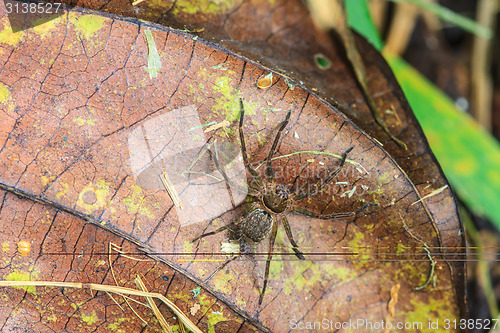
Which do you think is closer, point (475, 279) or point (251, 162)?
point (251, 162)

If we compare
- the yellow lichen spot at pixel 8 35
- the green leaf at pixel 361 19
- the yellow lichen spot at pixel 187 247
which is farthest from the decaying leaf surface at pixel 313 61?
the yellow lichen spot at pixel 187 247

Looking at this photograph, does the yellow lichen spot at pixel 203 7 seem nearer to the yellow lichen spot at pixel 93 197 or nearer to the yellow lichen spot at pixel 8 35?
the yellow lichen spot at pixel 8 35

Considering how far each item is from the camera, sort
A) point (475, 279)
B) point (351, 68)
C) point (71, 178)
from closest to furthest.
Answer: point (71, 178) < point (351, 68) < point (475, 279)

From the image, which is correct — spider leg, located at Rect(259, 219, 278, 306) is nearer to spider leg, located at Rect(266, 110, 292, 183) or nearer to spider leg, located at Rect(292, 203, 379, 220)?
spider leg, located at Rect(292, 203, 379, 220)

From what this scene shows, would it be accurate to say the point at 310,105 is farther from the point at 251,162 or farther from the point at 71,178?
the point at 71,178

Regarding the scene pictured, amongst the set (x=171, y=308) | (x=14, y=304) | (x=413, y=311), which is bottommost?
(x=413, y=311)

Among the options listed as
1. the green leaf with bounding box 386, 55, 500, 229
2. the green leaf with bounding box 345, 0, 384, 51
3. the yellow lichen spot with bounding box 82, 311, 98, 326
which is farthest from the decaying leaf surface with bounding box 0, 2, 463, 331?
the green leaf with bounding box 345, 0, 384, 51

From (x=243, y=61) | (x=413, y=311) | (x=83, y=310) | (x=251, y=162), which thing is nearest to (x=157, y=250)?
(x=83, y=310)
